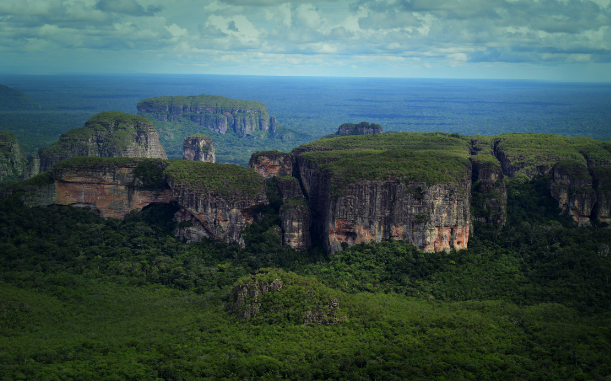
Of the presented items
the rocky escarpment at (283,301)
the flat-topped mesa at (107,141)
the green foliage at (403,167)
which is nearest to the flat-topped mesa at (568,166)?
the green foliage at (403,167)

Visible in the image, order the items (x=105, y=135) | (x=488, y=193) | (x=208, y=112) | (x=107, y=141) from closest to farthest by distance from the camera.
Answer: (x=488, y=193) → (x=107, y=141) → (x=105, y=135) → (x=208, y=112)

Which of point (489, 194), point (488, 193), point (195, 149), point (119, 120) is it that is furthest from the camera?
point (195, 149)

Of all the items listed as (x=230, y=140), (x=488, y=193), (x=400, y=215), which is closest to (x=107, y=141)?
(x=230, y=140)

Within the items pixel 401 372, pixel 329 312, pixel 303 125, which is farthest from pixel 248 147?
pixel 401 372

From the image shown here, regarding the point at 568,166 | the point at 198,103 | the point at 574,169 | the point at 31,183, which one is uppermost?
the point at 198,103

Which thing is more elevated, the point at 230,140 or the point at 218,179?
the point at 218,179

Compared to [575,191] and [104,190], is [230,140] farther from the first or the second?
[575,191]

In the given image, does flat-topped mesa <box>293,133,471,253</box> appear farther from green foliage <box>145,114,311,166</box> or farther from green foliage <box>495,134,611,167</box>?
green foliage <box>145,114,311,166</box>

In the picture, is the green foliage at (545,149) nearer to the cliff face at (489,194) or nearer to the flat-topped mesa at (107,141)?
the cliff face at (489,194)
